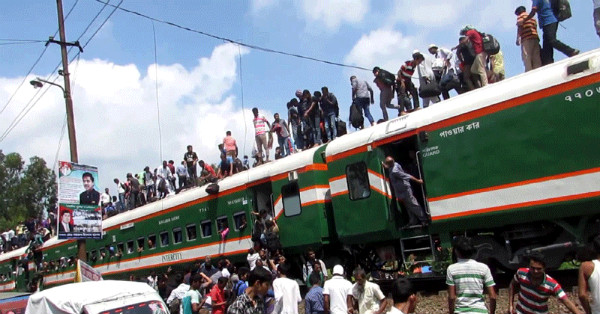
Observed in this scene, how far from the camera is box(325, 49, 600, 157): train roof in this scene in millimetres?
9195

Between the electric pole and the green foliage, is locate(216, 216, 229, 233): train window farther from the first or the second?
the green foliage

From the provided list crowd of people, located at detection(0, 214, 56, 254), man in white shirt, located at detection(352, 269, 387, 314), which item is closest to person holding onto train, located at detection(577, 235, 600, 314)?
man in white shirt, located at detection(352, 269, 387, 314)

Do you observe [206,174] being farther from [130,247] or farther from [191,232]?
[130,247]

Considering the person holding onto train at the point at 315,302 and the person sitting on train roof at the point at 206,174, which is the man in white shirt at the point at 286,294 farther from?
the person sitting on train roof at the point at 206,174

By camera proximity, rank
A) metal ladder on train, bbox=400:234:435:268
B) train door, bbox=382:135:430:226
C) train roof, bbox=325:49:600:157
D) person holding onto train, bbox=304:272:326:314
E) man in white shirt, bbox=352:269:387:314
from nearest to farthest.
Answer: man in white shirt, bbox=352:269:387:314 < person holding onto train, bbox=304:272:326:314 < train roof, bbox=325:49:600:157 < train door, bbox=382:135:430:226 < metal ladder on train, bbox=400:234:435:268

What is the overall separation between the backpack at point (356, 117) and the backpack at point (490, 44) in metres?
3.88

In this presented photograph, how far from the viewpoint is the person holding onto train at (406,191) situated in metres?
11.3

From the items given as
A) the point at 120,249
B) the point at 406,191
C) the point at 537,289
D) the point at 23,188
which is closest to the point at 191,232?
the point at 120,249

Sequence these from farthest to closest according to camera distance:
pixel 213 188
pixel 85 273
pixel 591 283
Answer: pixel 213 188, pixel 85 273, pixel 591 283

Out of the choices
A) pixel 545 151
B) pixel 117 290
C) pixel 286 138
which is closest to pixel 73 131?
pixel 286 138

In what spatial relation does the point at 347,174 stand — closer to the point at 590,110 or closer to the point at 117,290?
the point at 590,110

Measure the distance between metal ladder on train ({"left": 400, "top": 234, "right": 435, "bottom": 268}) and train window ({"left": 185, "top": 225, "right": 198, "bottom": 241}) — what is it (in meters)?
7.52

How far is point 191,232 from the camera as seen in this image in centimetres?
1809

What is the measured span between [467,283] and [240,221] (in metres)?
10.4
